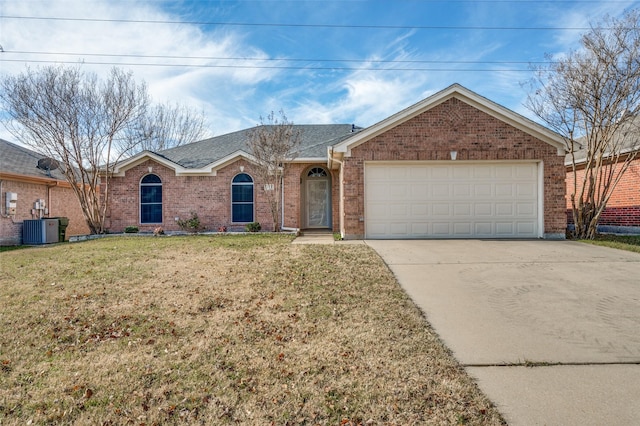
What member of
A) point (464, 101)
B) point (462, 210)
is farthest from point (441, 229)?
point (464, 101)

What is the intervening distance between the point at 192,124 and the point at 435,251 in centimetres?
2732

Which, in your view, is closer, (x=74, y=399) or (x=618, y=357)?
(x=74, y=399)

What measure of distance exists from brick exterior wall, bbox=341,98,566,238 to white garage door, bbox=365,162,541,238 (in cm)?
32

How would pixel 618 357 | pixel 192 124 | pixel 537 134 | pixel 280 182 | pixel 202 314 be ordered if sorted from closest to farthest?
pixel 618 357, pixel 202 314, pixel 537 134, pixel 280 182, pixel 192 124

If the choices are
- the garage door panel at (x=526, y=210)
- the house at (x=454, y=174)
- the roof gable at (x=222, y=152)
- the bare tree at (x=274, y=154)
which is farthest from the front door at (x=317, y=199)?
the garage door panel at (x=526, y=210)

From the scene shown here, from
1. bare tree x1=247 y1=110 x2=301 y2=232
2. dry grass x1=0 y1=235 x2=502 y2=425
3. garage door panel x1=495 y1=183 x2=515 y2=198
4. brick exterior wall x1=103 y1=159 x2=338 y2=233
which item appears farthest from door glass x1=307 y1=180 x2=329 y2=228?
dry grass x1=0 y1=235 x2=502 y2=425

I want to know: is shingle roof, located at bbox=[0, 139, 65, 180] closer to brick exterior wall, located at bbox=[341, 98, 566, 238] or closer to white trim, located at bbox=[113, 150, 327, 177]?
white trim, located at bbox=[113, 150, 327, 177]

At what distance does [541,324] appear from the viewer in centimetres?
423

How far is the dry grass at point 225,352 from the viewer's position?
103 inches

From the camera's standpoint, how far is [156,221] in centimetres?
1484

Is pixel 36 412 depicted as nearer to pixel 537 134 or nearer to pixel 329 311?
pixel 329 311

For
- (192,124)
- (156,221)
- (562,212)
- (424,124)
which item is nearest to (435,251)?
(424,124)

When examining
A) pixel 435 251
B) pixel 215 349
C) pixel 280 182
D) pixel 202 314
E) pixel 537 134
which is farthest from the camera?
pixel 280 182

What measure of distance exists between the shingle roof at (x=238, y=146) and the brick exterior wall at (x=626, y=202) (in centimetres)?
1047
